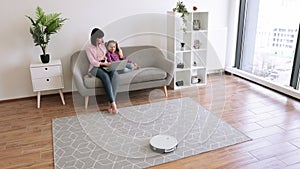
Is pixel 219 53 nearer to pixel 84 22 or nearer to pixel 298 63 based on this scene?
pixel 298 63

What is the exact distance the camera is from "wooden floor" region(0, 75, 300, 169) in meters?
2.24

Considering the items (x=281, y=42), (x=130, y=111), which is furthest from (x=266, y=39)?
(x=130, y=111)

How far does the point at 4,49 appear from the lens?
340cm

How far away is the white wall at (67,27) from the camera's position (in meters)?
3.37

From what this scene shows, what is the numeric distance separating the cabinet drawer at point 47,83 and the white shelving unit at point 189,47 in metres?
1.65

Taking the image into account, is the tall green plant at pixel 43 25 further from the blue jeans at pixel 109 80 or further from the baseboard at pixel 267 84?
the baseboard at pixel 267 84

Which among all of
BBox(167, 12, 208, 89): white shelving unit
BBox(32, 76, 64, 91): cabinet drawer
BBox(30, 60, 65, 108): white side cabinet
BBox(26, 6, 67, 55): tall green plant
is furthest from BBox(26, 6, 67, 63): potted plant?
BBox(167, 12, 208, 89): white shelving unit

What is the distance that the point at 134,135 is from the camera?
2658 mm

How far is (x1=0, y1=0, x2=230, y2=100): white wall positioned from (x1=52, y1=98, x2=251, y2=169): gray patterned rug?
1.06 meters

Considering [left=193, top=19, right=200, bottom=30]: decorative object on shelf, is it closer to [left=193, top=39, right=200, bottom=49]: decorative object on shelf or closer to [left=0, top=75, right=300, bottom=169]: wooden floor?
[left=193, top=39, right=200, bottom=49]: decorative object on shelf

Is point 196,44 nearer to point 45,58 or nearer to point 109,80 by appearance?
point 109,80

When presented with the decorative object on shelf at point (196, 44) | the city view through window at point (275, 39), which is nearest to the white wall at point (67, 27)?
the decorative object on shelf at point (196, 44)

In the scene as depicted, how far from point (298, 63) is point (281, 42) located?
0.45m

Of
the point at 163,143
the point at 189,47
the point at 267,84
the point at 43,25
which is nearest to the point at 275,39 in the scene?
the point at 267,84
